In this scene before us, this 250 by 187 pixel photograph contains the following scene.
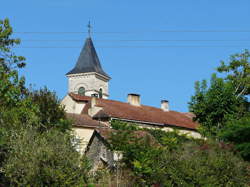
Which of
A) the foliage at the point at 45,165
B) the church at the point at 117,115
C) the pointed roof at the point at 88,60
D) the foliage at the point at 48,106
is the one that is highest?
the pointed roof at the point at 88,60

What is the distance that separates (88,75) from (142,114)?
40221 millimetres

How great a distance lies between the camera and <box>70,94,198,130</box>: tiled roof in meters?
45.5

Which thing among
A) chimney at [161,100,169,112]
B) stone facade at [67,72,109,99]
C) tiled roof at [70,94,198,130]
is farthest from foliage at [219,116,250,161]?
stone facade at [67,72,109,99]

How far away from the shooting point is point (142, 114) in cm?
4866

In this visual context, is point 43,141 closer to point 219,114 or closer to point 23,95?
point 23,95

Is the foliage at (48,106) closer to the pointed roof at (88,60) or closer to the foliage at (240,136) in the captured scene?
the foliage at (240,136)

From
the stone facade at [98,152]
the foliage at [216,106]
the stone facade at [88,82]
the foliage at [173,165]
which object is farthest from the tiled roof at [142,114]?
the stone facade at [88,82]

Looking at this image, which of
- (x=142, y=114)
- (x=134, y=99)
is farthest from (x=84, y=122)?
(x=134, y=99)

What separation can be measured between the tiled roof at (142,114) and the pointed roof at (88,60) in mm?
34242

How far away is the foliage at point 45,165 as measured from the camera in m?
14.8

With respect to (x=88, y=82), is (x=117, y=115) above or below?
below

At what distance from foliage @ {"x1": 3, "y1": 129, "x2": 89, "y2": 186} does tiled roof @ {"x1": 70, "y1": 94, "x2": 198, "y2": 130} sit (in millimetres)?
28186

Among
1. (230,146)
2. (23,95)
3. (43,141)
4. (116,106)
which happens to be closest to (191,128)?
(116,106)

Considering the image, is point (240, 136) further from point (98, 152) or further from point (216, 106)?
point (216, 106)
